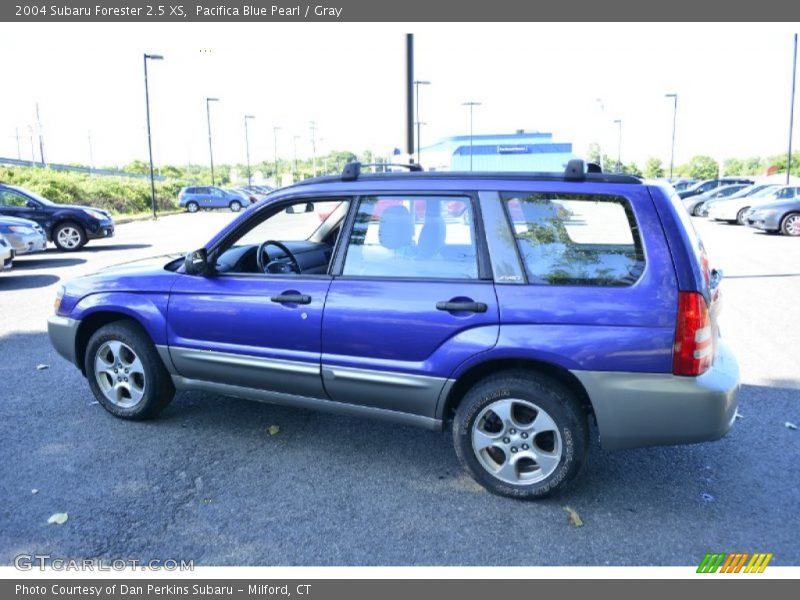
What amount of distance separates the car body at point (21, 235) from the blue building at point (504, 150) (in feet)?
206

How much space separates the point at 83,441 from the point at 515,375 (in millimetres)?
2837

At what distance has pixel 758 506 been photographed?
133 inches

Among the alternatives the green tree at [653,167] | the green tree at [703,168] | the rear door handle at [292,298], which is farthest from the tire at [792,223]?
the green tree at [703,168]

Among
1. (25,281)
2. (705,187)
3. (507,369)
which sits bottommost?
(25,281)

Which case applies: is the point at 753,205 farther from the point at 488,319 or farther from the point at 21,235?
the point at 488,319

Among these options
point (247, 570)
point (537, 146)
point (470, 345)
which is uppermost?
point (537, 146)

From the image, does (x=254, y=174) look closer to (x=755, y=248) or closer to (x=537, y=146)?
(x=537, y=146)

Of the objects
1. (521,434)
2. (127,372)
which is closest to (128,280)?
(127,372)

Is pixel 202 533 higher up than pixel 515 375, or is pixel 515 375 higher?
pixel 515 375

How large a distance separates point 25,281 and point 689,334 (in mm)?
10800

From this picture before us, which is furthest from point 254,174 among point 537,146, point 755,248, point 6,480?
point 6,480

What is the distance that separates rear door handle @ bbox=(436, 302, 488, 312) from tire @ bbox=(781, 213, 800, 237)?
17.9m

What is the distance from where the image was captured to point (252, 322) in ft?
13.0

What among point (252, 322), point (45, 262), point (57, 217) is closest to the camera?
point (252, 322)
